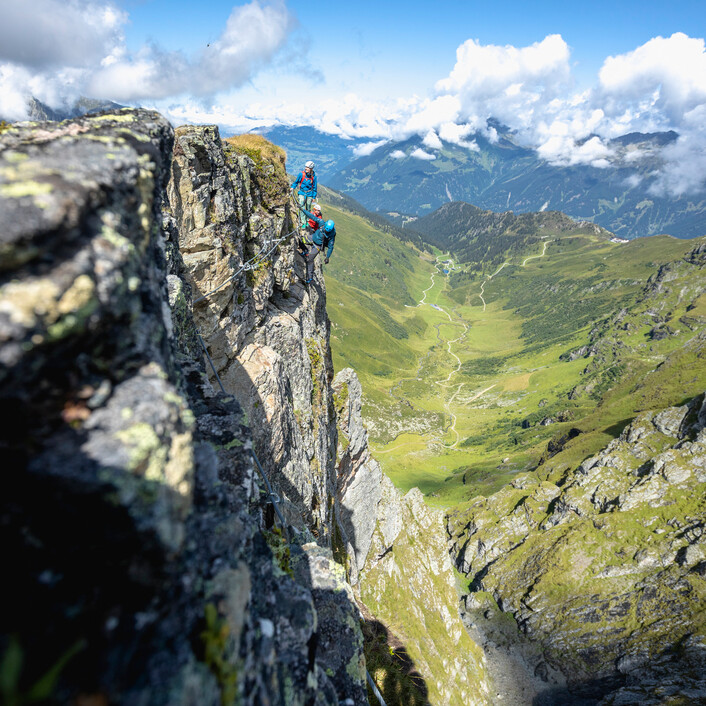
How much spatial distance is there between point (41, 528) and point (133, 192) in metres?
4.13

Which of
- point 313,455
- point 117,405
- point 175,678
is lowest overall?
point 313,455

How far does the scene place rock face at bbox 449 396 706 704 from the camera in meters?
82.2

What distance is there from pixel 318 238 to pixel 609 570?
109 m

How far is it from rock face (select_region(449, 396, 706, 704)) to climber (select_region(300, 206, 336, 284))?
9699 centimetres

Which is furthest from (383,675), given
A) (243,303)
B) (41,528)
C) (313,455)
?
(41,528)

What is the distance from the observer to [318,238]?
1072 inches

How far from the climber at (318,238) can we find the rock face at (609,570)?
318 feet

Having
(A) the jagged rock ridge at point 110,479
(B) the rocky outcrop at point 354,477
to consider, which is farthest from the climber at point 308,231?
(B) the rocky outcrop at point 354,477

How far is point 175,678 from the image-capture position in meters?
4.04

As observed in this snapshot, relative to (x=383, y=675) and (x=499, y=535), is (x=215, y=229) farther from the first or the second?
(x=499, y=535)

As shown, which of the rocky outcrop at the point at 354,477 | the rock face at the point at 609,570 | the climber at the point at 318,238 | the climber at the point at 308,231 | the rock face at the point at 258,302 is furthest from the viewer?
the rock face at the point at 609,570

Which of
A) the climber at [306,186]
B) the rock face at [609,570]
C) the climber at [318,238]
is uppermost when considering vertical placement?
the climber at [306,186]

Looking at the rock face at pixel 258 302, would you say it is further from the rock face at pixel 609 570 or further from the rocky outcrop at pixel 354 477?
the rock face at pixel 609 570

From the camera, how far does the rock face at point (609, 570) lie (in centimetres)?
8225
